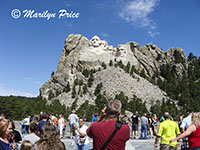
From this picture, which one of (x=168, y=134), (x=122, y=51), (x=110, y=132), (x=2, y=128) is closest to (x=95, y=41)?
(x=122, y=51)

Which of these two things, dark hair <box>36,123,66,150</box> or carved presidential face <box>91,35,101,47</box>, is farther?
carved presidential face <box>91,35,101,47</box>

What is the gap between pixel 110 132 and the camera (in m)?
3.48

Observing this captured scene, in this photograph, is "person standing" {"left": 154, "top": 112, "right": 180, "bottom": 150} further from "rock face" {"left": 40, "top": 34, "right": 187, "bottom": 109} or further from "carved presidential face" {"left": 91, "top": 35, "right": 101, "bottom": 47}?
"carved presidential face" {"left": 91, "top": 35, "right": 101, "bottom": 47}

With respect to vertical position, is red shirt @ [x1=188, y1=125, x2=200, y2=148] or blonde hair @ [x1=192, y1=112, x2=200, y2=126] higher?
blonde hair @ [x1=192, y1=112, x2=200, y2=126]

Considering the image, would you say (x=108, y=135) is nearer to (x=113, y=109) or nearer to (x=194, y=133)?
(x=113, y=109)

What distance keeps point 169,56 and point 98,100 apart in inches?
2078

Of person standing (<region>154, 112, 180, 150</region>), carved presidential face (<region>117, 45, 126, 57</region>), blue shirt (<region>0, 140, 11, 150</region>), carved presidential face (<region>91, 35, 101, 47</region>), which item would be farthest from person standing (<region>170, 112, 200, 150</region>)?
carved presidential face (<region>117, 45, 126, 57</region>)

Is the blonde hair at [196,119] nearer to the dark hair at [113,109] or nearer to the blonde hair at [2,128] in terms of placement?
the dark hair at [113,109]

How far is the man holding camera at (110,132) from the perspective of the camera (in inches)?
136

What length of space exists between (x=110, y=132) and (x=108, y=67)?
68522 millimetres

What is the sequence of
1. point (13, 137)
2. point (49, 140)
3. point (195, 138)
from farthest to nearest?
point (13, 137) < point (195, 138) < point (49, 140)

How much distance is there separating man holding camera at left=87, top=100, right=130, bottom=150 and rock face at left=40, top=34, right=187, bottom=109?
49.5 metres

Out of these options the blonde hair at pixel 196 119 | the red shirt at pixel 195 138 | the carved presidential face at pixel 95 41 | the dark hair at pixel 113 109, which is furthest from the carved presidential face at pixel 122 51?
the dark hair at pixel 113 109

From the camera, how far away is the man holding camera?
11.4 ft
